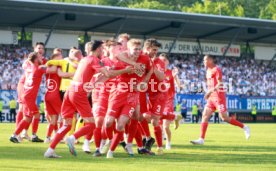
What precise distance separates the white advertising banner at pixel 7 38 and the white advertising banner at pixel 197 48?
481 inches

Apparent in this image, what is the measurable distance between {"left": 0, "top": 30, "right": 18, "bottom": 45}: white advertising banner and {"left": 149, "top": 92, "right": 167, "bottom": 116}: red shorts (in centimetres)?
A: 3201

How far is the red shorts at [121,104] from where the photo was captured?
1380 cm

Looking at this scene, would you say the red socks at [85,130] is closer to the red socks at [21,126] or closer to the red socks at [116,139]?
the red socks at [116,139]

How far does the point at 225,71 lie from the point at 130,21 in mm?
9285

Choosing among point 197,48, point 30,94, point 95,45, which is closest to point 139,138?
point 95,45

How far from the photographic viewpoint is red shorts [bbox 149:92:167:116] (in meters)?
15.5

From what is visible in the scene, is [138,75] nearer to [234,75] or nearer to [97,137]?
[97,137]

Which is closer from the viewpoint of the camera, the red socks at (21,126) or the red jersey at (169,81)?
the red socks at (21,126)

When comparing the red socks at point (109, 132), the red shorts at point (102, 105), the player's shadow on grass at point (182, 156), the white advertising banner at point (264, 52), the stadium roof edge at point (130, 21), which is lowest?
the player's shadow on grass at point (182, 156)

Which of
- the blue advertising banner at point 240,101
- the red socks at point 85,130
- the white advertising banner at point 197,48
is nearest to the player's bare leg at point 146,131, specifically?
the red socks at point 85,130

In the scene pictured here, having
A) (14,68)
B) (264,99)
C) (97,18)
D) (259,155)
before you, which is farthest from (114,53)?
(264,99)

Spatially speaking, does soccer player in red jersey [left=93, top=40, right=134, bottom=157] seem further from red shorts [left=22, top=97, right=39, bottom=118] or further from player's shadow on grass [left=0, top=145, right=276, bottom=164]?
red shorts [left=22, top=97, right=39, bottom=118]

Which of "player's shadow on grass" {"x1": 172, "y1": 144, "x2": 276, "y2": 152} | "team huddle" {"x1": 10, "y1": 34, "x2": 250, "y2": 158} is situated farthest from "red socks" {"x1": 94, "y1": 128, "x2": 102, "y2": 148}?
"player's shadow on grass" {"x1": 172, "y1": 144, "x2": 276, "y2": 152}

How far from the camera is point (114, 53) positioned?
46.7 ft
